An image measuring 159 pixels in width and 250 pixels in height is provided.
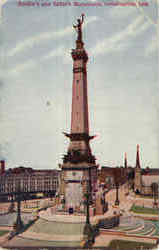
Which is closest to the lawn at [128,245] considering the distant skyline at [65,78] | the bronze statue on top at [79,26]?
the distant skyline at [65,78]

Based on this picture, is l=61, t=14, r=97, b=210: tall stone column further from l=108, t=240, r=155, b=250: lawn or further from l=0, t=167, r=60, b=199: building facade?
l=108, t=240, r=155, b=250: lawn

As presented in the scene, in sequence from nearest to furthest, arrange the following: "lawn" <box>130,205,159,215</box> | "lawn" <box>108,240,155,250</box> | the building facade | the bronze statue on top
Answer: "lawn" <box>108,240,155,250</box> → the bronze statue on top → the building facade → "lawn" <box>130,205,159,215</box>

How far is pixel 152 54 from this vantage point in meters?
14.4

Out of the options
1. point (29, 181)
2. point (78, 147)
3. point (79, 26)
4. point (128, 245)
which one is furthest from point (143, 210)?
point (79, 26)

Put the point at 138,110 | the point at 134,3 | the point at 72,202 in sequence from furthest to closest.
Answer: the point at 72,202 → the point at 138,110 → the point at 134,3

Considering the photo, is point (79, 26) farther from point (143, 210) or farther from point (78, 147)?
point (143, 210)

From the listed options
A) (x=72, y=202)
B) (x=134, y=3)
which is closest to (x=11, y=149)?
(x=72, y=202)

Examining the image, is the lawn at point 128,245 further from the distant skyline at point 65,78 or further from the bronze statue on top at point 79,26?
the bronze statue on top at point 79,26

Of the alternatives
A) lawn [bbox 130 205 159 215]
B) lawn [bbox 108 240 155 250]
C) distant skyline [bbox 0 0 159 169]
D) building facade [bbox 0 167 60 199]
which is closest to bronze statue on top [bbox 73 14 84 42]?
distant skyline [bbox 0 0 159 169]

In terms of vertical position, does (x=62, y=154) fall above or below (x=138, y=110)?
below

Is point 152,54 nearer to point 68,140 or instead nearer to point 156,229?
point 68,140

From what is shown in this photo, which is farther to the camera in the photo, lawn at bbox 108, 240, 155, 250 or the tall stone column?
the tall stone column

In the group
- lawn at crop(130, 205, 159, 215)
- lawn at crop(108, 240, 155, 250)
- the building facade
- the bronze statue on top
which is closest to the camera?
lawn at crop(108, 240, 155, 250)

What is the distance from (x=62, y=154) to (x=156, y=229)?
6.54 metres
